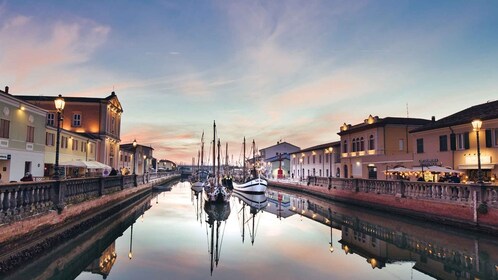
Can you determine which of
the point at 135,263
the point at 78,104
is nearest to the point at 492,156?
the point at 135,263

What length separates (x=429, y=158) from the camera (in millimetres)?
33969

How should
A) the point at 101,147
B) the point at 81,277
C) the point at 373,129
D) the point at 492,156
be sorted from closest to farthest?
1. the point at 81,277
2. the point at 492,156
3. the point at 373,129
4. the point at 101,147

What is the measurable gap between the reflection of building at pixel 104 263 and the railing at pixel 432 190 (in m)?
16.3

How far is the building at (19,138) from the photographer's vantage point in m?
27.9

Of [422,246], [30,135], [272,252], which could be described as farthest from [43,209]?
[30,135]

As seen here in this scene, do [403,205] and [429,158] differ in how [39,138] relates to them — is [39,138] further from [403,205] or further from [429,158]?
[429,158]

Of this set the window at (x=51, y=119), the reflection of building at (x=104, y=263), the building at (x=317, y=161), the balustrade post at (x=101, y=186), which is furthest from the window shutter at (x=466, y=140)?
the window at (x=51, y=119)

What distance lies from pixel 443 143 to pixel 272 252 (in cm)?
2334

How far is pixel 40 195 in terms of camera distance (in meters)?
14.0

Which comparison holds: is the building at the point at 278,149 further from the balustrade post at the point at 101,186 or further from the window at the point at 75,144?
the balustrade post at the point at 101,186

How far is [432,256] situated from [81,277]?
12986mm

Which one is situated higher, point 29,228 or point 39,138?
point 39,138

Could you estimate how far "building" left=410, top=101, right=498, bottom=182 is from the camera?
2691 cm

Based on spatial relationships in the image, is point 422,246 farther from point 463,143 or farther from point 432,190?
point 463,143
